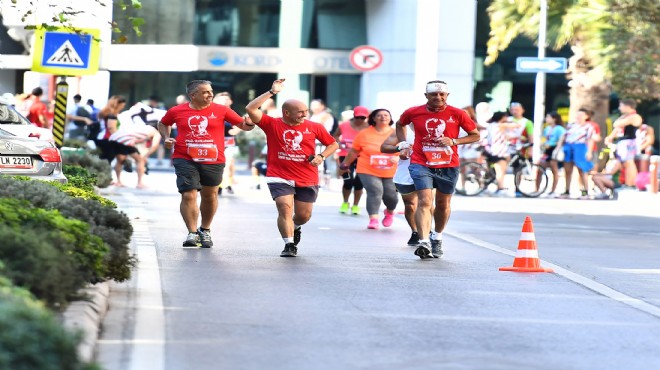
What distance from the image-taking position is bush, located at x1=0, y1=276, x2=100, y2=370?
5.43 meters

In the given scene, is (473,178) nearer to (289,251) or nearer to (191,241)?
(191,241)

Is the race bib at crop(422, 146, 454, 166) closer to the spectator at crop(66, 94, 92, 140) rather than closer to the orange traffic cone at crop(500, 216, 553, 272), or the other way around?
the orange traffic cone at crop(500, 216, 553, 272)

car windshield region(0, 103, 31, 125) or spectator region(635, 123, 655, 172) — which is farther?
spectator region(635, 123, 655, 172)

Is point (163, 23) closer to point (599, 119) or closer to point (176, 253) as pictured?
point (599, 119)

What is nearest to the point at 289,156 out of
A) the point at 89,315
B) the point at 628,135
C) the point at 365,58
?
the point at 89,315

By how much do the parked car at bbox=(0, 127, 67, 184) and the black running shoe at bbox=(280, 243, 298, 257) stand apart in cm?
418

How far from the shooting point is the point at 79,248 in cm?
948

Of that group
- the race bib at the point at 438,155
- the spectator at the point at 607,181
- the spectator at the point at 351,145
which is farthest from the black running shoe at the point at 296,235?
the spectator at the point at 607,181

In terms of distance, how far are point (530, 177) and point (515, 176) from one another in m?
0.38

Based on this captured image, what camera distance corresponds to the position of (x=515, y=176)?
2930 cm

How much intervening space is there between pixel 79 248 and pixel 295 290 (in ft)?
7.56

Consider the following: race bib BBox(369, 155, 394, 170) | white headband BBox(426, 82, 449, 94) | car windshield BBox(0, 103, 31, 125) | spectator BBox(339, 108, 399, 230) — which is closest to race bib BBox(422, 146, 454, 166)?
white headband BBox(426, 82, 449, 94)

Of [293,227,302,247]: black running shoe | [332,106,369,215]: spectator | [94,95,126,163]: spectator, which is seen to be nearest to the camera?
[293,227,302,247]: black running shoe

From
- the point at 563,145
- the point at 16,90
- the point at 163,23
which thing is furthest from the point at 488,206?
the point at 16,90
